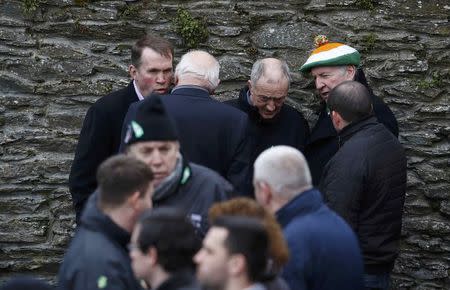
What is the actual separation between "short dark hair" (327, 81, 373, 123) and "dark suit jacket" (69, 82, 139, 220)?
4.48 feet

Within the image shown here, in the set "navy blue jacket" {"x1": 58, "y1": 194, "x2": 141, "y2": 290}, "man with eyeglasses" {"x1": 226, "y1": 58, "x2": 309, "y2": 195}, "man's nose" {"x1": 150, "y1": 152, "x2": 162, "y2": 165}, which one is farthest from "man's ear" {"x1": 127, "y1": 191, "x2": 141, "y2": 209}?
"man with eyeglasses" {"x1": 226, "y1": 58, "x2": 309, "y2": 195}

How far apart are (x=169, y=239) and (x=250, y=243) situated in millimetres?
350

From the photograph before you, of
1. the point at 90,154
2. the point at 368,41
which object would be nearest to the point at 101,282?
the point at 90,154

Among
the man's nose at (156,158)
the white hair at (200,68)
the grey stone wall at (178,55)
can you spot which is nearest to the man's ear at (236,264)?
the man's nose at (156,158)

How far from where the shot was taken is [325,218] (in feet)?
15.1

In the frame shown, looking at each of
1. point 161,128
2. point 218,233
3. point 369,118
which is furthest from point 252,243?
point 369,118

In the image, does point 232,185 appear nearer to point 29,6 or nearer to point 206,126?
point 206,126

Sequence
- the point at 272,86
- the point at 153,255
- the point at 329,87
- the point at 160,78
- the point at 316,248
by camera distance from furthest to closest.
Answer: the point at 329,87, the point at 272,86, the point at 160,78, the point at 316,248, the point at 153,255

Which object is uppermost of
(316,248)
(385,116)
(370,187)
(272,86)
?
(272,86)

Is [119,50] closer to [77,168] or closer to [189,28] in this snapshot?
[189,28]

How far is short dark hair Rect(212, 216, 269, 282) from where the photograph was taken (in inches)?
146

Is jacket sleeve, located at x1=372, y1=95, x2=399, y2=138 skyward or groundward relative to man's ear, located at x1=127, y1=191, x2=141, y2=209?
groundward

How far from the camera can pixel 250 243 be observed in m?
3.71

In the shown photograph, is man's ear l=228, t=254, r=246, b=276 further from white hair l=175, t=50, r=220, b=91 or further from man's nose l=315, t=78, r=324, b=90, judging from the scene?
man's nose l=315, t=78, r=324, b=90
